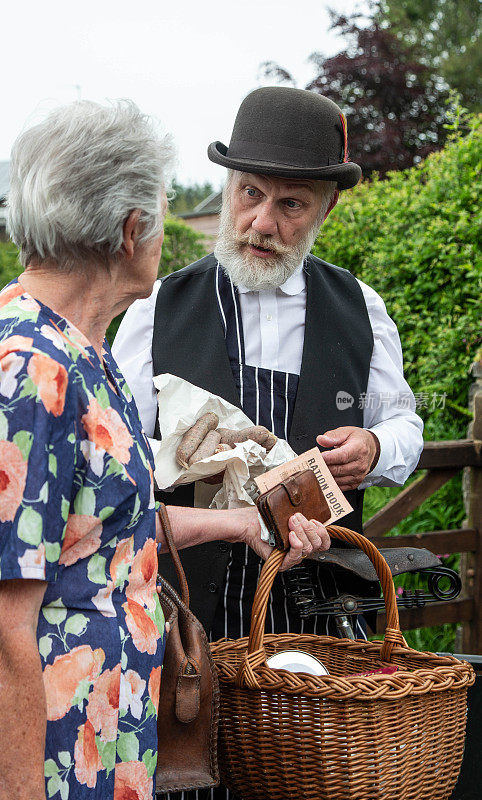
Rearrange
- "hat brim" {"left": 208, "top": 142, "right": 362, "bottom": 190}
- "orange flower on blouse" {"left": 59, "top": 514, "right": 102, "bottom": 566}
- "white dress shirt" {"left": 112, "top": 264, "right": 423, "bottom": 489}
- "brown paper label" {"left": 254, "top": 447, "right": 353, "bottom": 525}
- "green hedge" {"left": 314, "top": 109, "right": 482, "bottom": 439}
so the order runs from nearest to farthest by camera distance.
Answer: "orange flower on blouse" {"left": 59, "top": 514, "right": 102, "bottom": 566}
"brown paper label" {"left": 254, "top": 447, "right": 353, "bottom": 525}
"hat brim" {"left": 208, "top": 142, "right": 362, "bottom": 190}
"white dress shirt" {"left": 112, "top": 264, "right": 423, "bottom": 489}
"green hedge" {"left": 314, "top": 109, "right": 482, "bottom": 439}

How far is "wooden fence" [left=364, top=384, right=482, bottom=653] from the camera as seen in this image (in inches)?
148

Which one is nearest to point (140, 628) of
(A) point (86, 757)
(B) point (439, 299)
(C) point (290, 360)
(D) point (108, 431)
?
(A) point (86, 757)

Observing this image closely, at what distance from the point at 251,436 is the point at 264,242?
0.59 m

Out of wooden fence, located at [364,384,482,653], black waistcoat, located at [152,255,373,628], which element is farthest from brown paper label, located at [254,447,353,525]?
wooden fence, located at [364,384,482,653]

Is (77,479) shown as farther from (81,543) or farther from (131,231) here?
(131,231)

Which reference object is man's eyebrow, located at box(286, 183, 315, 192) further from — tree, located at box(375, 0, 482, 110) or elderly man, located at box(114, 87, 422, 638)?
tree, located at box(375, 0, 482, 110)

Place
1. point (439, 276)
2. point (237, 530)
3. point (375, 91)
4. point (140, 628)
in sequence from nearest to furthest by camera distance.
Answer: point (140, 628) < point (237, 530) < point (439, 276) < point (375, 91)

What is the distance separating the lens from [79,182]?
122cm

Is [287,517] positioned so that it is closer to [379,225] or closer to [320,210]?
[320,210]

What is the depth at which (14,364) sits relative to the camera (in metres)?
1.10

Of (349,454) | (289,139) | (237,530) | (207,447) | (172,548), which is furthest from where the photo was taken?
(289,139)

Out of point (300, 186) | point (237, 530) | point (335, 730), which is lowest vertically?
point (335, 730)

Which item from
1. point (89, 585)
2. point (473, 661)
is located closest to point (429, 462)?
point (473, 661)

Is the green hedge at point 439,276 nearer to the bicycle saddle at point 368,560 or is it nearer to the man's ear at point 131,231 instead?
the bicycle saddle at point 368,560
